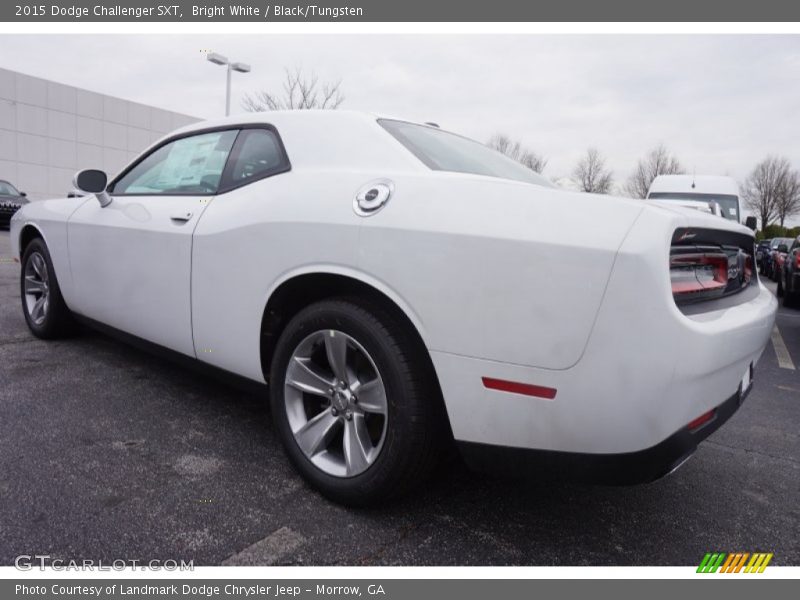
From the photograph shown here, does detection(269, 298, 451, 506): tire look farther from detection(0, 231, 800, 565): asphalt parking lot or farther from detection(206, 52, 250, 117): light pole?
detection(206, 52, 250, 117): light pole

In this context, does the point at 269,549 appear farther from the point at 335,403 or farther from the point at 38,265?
the point at 38,265

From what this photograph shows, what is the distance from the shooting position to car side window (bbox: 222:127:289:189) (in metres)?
2.52

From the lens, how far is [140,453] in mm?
2482

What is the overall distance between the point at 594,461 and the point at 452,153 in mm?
1439

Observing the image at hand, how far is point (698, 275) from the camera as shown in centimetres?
195

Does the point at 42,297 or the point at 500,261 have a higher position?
the point at 500,261

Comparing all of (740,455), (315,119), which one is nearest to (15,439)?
(315,119)

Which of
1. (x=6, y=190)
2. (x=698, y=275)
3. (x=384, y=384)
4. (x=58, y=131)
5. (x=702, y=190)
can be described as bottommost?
(x=384, y=384)

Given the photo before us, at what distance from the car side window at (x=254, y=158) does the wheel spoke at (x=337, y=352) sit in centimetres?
80

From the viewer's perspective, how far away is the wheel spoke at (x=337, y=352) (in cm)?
209

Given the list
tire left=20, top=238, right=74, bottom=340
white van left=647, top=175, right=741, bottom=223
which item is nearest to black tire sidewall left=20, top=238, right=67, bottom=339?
tire left=20, top=238, right=74, bottom=340

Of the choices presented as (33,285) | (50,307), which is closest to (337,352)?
(50,307)

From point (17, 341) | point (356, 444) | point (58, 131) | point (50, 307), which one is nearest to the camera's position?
point (356, 444)

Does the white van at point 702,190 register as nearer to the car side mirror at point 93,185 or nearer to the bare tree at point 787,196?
the car side mirror at point 93,185
